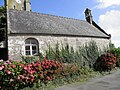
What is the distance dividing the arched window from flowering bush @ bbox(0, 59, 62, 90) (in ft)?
22.8

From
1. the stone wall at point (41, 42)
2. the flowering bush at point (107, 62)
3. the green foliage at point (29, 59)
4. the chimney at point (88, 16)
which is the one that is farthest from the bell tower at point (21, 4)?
the flowering bush at point (107, 62)

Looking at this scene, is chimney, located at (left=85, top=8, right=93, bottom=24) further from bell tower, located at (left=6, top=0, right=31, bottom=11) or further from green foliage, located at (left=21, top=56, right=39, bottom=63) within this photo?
green foliage, located at (left=21, top=56, right=39, bottom=63)

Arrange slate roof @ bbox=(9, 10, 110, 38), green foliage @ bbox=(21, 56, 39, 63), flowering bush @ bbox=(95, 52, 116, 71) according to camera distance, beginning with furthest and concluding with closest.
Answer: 1. flowering bush @ bbox=(95, 52, 116, 71)
2. slate roof @ bbox=(9, 10, 110, 38)
3. green foliage @ bbox=(21, 56, 39, 63)

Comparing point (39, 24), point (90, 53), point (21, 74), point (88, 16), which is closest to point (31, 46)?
point (39, 24)

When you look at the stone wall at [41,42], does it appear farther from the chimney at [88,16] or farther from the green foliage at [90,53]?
the chimney at [88,16]

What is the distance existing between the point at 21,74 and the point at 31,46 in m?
8.77

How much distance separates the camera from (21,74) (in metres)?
12.1

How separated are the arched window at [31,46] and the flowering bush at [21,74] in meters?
6.96

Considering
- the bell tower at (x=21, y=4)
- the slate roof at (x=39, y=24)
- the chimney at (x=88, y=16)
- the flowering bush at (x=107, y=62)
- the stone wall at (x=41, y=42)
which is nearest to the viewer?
the stone wall at (x=41, y=42)

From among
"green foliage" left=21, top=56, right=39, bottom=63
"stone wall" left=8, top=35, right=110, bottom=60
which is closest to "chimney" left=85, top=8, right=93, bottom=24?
"stone wall" left=8, top=35, right=110, bottom=60

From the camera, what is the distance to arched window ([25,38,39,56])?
67.1 feet

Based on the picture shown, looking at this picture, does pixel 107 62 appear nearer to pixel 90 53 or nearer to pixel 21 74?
pixel 90 53

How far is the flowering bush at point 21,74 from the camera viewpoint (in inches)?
445

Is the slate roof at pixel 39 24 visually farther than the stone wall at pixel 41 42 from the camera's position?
Yes
